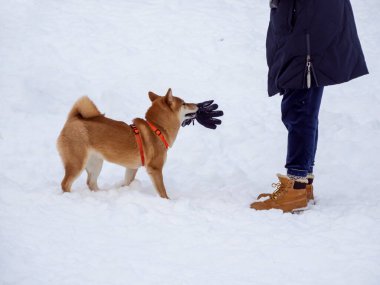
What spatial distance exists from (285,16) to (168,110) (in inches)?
58.9

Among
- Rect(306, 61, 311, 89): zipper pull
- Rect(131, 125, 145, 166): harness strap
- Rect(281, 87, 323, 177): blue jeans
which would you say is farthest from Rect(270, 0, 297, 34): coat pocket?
Rect(131, 125, 145, 166): harness strap

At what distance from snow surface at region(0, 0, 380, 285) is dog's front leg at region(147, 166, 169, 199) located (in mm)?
107

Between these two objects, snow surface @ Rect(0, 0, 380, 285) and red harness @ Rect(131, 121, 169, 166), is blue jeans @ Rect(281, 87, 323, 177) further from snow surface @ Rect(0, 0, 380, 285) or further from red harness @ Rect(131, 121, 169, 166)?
red harness @ Rect(131, 121, 169, 166)

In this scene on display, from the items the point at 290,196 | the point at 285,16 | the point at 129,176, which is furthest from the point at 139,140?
the point at 285,16

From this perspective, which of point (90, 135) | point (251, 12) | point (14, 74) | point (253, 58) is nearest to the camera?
point (90, 135)

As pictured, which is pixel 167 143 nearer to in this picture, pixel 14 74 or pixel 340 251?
pixel 340 251

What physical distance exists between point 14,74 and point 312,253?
5462 mm

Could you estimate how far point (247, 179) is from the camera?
466 cm

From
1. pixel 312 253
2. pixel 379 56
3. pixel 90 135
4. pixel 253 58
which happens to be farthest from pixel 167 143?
pixel 379 56

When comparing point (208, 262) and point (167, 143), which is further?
point (167, 143)

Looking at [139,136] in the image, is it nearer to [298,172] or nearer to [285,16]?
[298,172]

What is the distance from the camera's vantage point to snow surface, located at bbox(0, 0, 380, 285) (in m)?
2.69

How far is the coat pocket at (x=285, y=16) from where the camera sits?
3.40 m

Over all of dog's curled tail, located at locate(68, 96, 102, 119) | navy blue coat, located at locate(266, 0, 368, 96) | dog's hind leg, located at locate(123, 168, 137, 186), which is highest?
navy blue coat, located at locate(266, 0, 368, 96)
